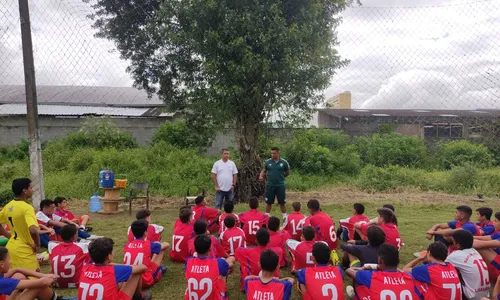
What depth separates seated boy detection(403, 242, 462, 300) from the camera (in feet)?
12.4

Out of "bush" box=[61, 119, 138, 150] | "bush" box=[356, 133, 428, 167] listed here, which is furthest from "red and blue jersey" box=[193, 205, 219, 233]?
"bush" box=[356, 133, 428, 167]

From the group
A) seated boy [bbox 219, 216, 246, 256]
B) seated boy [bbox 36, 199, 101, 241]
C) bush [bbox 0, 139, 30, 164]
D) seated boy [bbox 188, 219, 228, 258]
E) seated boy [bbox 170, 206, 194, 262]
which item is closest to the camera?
seated boy [bbox 188, 219, 228, 258]

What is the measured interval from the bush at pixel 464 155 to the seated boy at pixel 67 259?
18266 millimetres

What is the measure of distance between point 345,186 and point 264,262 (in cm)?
1184

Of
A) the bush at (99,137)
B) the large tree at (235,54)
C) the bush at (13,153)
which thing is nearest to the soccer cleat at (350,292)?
the large tree at (235,54)

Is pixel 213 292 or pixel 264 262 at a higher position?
pixel 264 262

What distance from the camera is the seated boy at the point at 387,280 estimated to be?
3.54 m

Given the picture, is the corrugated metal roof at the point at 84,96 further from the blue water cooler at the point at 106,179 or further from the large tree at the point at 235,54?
the blue water cooler at the point at 106,179

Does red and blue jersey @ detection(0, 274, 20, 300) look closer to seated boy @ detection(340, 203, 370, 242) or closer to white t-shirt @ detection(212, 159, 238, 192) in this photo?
seated boy @ detection(340, 203, 370, 242)

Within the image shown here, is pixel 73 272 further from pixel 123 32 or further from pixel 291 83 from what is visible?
pixel 123 32

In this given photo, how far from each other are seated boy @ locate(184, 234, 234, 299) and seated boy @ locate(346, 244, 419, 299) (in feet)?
4.91

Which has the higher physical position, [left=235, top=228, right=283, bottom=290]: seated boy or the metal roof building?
the metal roof building

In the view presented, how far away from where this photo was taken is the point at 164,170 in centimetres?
1549

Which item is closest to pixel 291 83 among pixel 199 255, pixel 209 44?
pixel 209 44
